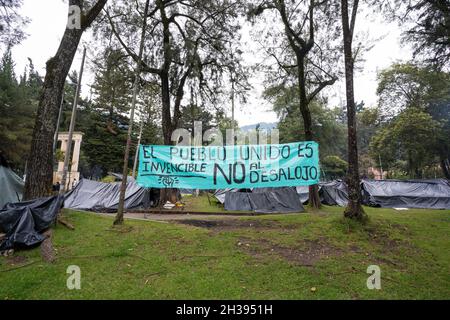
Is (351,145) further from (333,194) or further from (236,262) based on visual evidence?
(333,194)

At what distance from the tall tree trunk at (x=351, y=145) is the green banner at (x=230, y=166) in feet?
3.31

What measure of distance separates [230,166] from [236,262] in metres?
3.62

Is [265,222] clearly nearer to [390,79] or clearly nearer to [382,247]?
[382,247]

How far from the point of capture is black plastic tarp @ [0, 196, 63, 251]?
4547 millimetres

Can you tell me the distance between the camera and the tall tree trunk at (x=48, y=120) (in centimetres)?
566

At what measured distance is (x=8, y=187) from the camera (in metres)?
7.62

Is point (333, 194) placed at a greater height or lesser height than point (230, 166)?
lesser

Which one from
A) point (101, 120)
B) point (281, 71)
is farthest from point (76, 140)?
point (281, 71)

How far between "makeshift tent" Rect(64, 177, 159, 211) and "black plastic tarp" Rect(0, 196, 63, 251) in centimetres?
505

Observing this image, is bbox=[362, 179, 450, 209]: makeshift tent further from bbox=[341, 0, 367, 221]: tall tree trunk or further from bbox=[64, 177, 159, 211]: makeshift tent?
bbox=[64, 177, 159, 211]: makeshift tent

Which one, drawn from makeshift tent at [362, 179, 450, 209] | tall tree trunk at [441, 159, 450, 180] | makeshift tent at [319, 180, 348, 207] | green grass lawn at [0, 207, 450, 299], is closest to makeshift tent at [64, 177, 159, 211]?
green grass lawn at [0, 207, 450, 299]

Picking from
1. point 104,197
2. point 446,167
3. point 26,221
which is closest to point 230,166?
point 26,221

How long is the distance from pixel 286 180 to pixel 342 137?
81.0ft

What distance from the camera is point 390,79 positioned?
24.8 m
